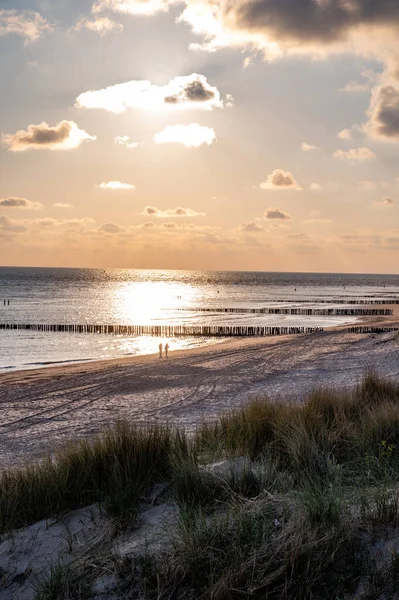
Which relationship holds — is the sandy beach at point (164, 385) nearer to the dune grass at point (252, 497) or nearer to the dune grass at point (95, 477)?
the dune grass at point (252, 497)

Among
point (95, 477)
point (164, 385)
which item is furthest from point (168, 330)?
point (95, 477)

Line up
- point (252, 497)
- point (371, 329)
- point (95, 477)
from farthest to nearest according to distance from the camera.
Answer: point (371, 329)
point (95, 477)
point (252, 497)

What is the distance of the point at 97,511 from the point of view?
517cm

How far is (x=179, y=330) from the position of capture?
139ft

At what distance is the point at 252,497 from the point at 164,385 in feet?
47.1

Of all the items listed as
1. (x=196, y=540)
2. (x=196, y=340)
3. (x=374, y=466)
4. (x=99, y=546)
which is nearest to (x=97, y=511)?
(x=99, y=546)

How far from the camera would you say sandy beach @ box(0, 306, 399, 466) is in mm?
12922

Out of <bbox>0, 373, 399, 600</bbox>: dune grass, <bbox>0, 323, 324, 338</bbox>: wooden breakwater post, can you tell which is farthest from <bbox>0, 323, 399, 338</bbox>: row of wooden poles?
<bbox>0, 373, 399, 600</bbox>: dune grass

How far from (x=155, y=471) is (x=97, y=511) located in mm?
820

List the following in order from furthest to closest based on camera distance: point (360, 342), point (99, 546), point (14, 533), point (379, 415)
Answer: point (360, 342), point (379, 415), point (14, 533), point (99, 546)

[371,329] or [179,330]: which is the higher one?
[371,329]

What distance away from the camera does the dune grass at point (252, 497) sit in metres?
3.80

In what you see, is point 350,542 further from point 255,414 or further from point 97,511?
point 255,414

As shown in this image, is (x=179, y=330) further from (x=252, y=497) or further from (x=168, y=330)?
(x=252, y=497)
